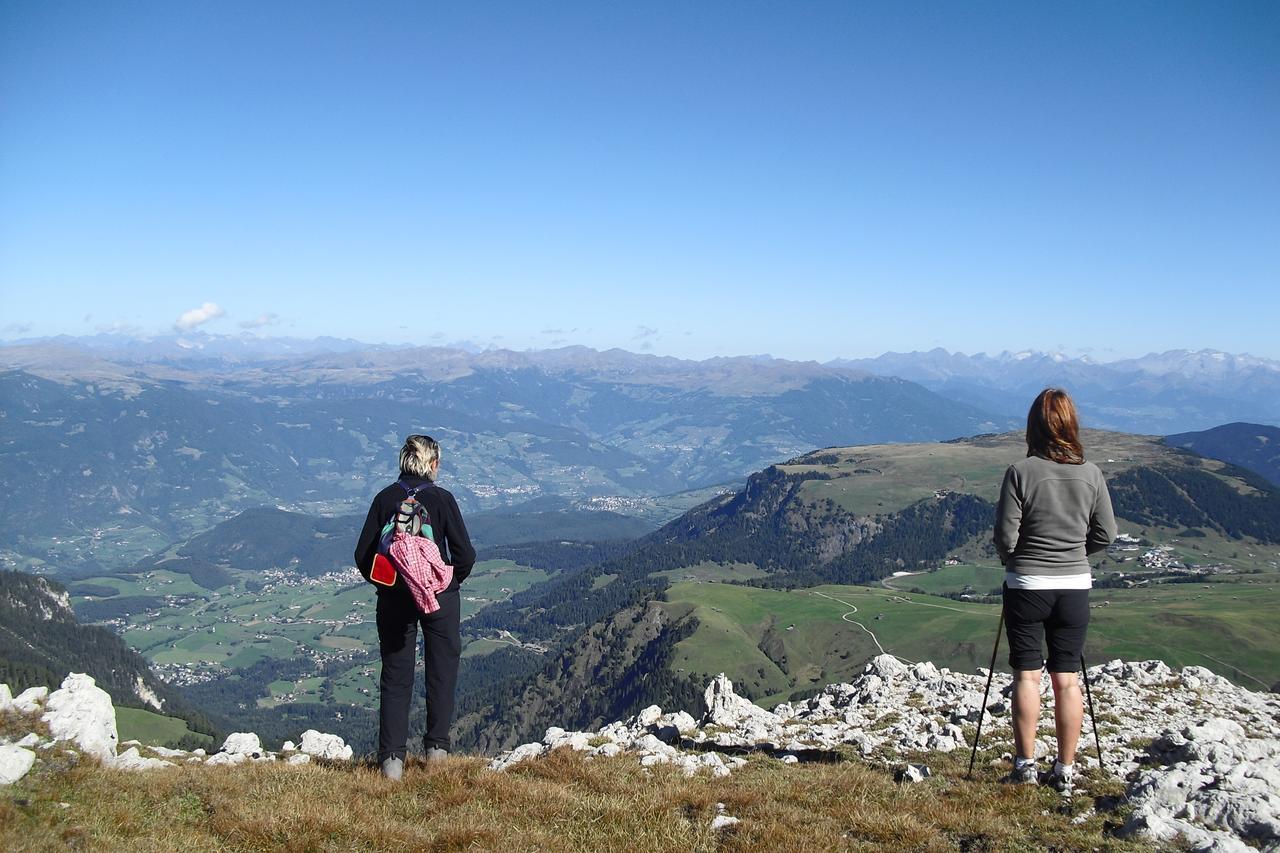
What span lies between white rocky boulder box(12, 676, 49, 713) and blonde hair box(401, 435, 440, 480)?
54.3 feet

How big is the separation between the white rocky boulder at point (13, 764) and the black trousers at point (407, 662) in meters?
4.97

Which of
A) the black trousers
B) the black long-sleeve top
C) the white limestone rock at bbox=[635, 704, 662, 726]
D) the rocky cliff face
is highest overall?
the black long-sleeve top

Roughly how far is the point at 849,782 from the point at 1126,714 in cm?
1259

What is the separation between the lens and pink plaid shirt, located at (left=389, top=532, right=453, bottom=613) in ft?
38.2

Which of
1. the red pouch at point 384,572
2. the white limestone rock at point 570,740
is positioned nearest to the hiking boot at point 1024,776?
the white limestone rock at point 570,740

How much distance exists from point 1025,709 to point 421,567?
918 centimetres

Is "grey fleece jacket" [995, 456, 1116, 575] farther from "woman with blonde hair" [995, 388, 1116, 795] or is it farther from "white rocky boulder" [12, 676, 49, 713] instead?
"white rocky boulder" [12, 676, 49, 713]

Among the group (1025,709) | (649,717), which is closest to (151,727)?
(649,717)

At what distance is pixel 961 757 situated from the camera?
15.2 metres

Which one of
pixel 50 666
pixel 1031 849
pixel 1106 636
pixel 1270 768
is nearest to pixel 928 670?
pixel 1270 768

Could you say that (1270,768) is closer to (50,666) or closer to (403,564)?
(403,564)

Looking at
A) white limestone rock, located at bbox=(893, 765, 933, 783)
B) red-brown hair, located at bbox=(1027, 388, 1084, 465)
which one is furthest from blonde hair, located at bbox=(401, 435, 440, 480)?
white limestone rock, located at bbox=(893, 765, 933, 783)

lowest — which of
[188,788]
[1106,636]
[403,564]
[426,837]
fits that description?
[1106,636]

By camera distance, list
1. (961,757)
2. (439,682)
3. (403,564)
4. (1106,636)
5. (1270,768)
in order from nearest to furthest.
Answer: (1270,768) < (403,564) < (439,682) < (961,757) < (1106,636)
